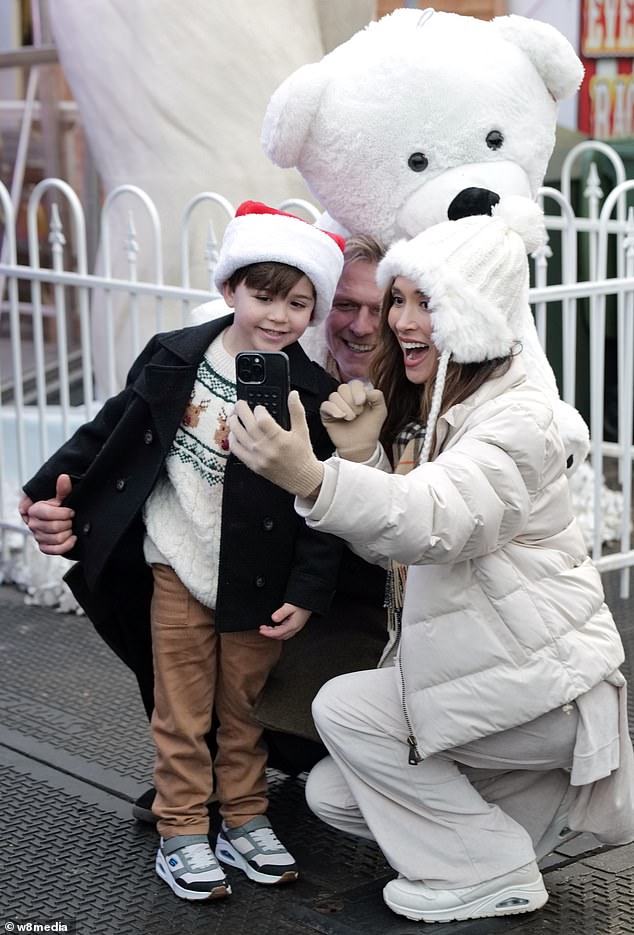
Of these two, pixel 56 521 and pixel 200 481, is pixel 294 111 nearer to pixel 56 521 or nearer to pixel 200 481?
pixel 200 481

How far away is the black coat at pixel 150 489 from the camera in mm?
2895

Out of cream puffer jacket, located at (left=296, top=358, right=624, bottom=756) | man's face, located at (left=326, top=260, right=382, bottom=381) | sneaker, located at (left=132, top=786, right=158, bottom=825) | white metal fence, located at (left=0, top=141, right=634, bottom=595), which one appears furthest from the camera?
white metal fence, located at (left=0, top=141, right=634, bottom=595)

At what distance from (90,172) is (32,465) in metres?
2.24

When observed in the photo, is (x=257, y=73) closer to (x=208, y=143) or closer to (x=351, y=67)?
(x=208, y=143)

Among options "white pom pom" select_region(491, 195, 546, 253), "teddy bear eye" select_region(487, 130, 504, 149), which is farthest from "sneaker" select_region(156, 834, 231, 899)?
"teddy bear eye" select_region(487, 130, 504, 149)

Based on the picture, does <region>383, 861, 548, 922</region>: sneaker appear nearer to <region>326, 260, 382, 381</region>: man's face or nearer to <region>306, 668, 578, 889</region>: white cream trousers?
<region>306, 668, 578, 889</region>: white cream trousers

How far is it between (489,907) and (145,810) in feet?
2.90

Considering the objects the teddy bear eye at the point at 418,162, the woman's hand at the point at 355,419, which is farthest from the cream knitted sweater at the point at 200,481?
the teddy bear eye at the point at 418,162

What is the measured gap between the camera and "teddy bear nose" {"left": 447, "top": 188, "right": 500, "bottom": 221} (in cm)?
294

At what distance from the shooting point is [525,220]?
284 cm

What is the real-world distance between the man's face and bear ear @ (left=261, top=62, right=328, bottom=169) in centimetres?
36

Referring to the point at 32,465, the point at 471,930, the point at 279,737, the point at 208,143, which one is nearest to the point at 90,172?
the point at 32,465

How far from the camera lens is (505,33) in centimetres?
342

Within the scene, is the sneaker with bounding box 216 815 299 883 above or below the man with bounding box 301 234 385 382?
below
